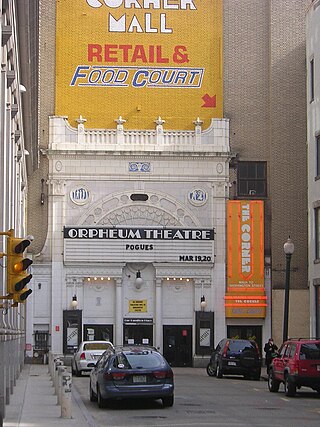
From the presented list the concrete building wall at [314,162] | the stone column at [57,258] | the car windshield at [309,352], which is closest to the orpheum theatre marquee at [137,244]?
the stone column at [57,258]

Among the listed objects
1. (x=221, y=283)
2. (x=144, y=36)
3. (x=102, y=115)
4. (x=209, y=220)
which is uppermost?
(x=144, y=36)

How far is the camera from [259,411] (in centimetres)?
2297

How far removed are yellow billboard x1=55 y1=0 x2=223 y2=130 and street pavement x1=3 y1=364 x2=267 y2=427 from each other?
21.0m

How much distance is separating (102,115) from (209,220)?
8.06 m

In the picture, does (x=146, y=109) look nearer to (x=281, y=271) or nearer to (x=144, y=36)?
(x=144, y=36)

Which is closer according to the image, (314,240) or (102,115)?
(314,240)

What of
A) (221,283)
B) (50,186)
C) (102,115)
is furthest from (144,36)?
(221,283)

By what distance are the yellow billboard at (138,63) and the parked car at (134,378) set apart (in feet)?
99.8

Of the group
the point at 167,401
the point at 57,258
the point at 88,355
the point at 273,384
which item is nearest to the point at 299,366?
the point at 273,384

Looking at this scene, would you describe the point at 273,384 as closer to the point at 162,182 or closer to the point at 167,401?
the point at 167,401

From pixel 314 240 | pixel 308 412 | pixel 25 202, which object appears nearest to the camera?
pixel 308 412

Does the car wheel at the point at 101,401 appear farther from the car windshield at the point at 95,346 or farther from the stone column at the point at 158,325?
the stone column at the point at 158,325

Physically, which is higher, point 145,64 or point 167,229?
point 145,64

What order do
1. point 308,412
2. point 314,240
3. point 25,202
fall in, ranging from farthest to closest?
point 25,202
point 314,240
point 308,412
